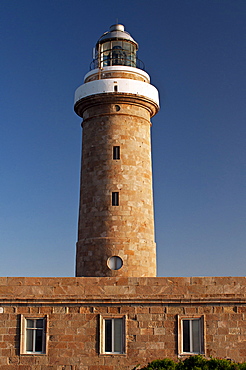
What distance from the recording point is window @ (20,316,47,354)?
15211 mm

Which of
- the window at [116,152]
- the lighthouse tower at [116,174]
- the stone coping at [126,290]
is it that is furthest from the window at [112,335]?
the window at [116,152]

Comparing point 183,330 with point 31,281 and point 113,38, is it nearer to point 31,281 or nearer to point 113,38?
point 31,281

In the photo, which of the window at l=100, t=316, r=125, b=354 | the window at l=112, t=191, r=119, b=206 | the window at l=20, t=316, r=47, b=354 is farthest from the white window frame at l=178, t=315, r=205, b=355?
the window at l=112, t=191, r=119, b=206

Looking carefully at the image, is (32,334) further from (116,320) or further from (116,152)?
(116,152)

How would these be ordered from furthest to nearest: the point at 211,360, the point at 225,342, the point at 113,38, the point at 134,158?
the point at 113,38 < the point at 134,158 < the point at 225,342 < the point at 211,360

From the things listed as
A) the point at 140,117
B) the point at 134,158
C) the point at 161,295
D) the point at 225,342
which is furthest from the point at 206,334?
the point at 140,117

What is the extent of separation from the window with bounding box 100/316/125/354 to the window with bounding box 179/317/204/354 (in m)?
1.69

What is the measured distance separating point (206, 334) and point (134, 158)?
7599 millimetres

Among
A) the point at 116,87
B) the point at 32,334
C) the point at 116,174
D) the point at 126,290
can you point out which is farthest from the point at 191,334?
the point at 116,87

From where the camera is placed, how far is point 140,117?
2066cm

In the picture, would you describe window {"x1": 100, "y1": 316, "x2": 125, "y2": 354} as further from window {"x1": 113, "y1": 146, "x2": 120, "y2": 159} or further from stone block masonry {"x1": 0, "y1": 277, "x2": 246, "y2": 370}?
window {"x1": 113, "y1": 146, "x2": 120, "y2": 159}

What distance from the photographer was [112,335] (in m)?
15.1

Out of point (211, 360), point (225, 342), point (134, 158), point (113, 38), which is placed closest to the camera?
point (211, 360)

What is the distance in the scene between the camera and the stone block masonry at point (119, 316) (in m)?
14.9
